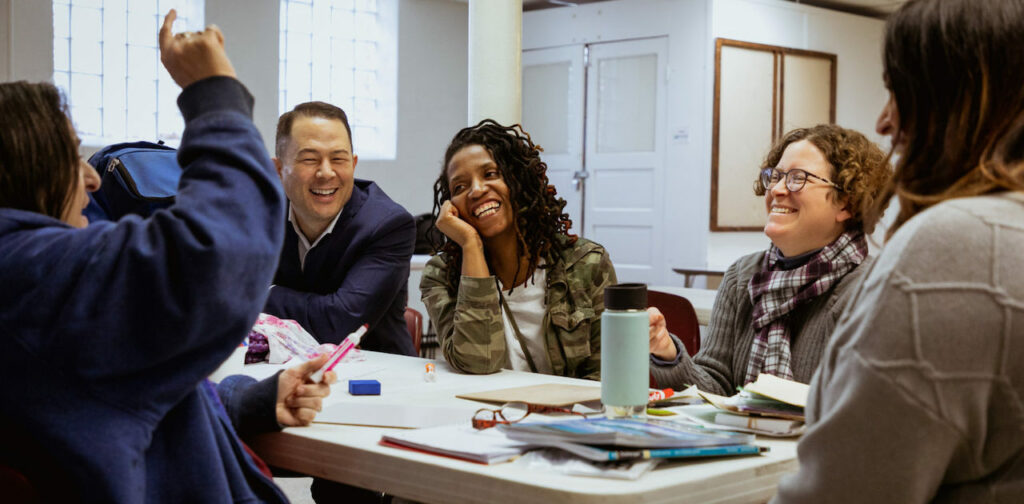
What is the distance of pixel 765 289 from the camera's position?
7.63 ft

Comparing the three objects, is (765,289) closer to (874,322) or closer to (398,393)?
(398,393)

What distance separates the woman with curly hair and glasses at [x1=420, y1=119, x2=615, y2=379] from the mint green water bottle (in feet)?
2.45

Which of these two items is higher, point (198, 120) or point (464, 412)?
point (198, 120)

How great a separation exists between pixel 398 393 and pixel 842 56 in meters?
8.63

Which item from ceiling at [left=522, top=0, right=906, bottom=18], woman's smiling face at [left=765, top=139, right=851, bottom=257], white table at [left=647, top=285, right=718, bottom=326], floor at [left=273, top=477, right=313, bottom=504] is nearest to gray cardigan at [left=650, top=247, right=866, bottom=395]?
woman's smiling face at [left=765, top=139, right=851, bottom=257]

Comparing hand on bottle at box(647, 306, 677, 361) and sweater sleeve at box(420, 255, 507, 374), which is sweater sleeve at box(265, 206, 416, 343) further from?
hand on bottle at box(647, 306, 677, 361)

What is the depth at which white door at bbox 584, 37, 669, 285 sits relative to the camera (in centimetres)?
905

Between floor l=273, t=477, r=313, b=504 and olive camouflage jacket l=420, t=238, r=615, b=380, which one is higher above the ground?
olive camouflage jacket l=420, t=238, r=615, b=380

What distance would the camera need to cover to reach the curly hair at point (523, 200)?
2.69 metres

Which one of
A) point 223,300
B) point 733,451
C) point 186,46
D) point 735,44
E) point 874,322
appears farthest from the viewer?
point 735,44

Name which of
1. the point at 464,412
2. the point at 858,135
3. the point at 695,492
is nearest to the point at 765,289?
the point at 858,135

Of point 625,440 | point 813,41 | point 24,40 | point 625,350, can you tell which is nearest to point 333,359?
point 625,350

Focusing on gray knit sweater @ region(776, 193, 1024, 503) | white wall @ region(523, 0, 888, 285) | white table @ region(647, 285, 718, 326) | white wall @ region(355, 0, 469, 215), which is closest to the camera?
gray knit sweater @ region(776, 193, 1024, 503)

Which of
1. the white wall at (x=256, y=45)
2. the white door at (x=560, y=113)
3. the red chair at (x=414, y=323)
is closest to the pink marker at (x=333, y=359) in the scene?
the red chair at (x=414, y=323)
